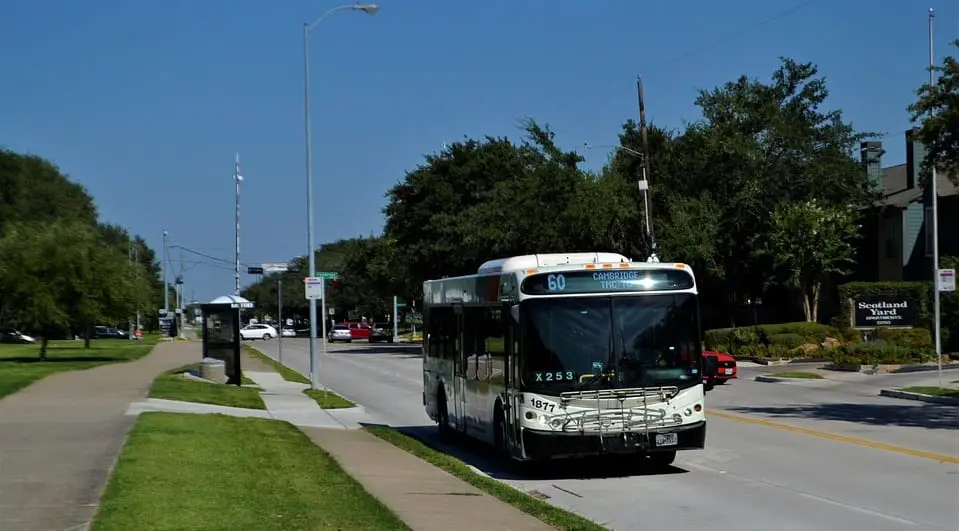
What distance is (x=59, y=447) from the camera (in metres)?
15.9

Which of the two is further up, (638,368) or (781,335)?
(638,368)

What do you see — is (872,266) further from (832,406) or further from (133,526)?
(133,526)

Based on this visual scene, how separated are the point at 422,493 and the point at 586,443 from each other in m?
2.44

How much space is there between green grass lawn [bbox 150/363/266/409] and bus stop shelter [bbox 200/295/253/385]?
125 centimetres

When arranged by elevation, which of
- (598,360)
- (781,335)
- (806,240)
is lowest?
(781,335)

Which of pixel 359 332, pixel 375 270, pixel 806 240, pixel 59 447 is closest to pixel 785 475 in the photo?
pixel 59 447

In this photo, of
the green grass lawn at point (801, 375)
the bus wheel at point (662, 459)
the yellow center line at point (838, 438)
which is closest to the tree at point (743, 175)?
the green grass lawn at point (801, 375)

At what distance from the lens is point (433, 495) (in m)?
12.1

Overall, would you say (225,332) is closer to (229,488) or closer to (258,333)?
(229,488)

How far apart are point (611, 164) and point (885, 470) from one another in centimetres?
4058

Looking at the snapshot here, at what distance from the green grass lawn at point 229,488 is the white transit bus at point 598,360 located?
2.49 metres

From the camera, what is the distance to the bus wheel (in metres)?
15.2

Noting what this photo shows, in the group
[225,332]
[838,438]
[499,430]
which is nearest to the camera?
[499,430]

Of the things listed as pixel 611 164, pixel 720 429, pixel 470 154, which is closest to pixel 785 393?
pixel 720 429
